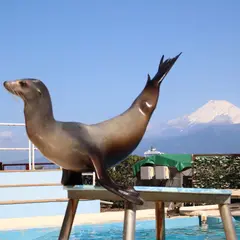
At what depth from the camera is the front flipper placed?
4.18 meters

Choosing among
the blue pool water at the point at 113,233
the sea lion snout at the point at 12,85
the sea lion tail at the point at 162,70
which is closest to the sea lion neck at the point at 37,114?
the sea lion snout at the point at 12,85

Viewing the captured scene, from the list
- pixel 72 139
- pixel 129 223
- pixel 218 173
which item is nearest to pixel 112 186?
pixel 129 223

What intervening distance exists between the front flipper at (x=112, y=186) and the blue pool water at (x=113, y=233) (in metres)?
4.68

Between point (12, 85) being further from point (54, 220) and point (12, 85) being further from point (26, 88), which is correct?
point (54, 220)

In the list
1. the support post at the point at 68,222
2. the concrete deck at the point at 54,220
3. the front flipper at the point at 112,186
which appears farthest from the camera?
the concrete deck at the point at 54,220

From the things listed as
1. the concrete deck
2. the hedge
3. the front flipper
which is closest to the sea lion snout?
the front flipper

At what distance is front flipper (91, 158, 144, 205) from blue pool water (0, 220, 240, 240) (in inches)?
184

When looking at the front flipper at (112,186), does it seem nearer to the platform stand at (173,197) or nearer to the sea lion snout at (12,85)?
the platform stand at (173,197)

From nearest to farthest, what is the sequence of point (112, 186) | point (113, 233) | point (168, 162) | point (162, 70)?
point (112, 186)
point (162, 70)
point (113, 233)
point (168, 162)

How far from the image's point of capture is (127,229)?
4.32 m

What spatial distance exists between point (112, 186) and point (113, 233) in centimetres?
537

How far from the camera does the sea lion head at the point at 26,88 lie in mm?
4242

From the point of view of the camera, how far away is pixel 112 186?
4.20 m

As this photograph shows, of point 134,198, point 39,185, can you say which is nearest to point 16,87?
point 134,198
